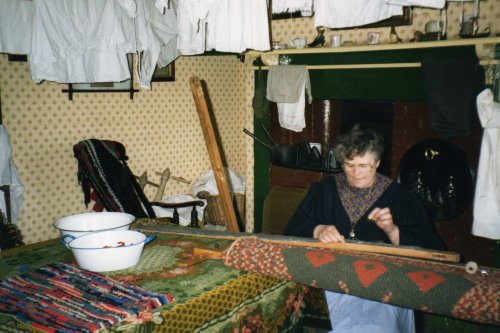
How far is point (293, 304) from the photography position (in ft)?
6.34

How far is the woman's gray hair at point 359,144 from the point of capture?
7.80ft

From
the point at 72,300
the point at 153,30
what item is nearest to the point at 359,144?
the point at 72,300

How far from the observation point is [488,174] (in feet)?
11.4

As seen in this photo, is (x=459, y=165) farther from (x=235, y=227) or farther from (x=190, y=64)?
(x=190, y=64)

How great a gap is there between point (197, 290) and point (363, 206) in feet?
4.11

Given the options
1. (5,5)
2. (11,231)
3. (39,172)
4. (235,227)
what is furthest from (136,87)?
(235,227)

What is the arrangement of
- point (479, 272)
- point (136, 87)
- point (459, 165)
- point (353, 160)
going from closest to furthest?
1. point (479, 272)
2. point (353, 160)
3. point (459, 165)
4. point (136, 87)

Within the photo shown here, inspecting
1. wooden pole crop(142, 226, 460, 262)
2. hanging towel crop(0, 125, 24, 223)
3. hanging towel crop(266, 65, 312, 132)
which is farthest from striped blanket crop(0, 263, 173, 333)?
hanging towel crop(266, 65, 312, 132)

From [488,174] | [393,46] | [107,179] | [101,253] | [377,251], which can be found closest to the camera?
[101,253]

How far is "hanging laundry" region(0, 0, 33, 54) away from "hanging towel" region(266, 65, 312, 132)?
92.6 inches

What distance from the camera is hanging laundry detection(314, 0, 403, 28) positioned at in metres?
2.60

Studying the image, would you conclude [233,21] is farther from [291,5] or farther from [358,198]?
[358,198]

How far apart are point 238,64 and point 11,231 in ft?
14.0

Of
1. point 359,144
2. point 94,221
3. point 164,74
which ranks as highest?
point 164,74
